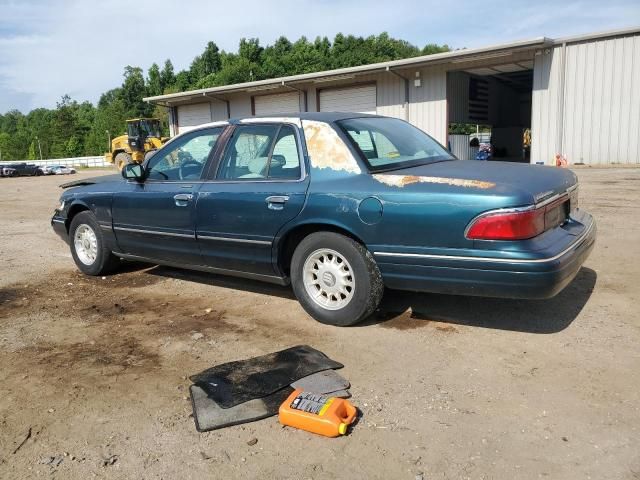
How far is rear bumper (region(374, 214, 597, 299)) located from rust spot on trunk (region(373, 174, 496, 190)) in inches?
18.7

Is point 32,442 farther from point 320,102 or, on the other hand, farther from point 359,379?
point 320,102

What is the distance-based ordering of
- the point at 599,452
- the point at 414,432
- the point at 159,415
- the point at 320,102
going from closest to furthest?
the point at 599,452 → the point at 414,432 → the point at 159,415 → the point at 320,102

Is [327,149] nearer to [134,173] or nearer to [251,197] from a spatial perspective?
[251,197]

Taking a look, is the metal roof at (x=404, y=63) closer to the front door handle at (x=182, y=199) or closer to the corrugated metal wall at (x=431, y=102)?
the corrugated metal wall at (x=431, y=102)

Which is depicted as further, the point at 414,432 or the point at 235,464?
the point at 414,432

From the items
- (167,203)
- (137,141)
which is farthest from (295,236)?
(137,141)

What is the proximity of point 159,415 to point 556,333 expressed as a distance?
9.06ft

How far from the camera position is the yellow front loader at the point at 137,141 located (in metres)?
30.2

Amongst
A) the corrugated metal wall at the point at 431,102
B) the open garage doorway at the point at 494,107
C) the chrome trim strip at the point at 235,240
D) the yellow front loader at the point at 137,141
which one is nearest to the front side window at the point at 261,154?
the chrome trim strip at the point at 235,240

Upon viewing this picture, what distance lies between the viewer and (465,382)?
3314 millimetres

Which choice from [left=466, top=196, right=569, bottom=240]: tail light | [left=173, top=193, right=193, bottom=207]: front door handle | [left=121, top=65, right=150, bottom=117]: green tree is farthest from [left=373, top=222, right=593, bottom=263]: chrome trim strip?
Result: [left=121, top=65, right=150, bottom=117]: green tree

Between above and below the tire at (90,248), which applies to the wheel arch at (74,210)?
above

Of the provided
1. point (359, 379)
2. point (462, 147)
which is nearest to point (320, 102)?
point (462, 147)

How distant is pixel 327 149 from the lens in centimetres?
431
